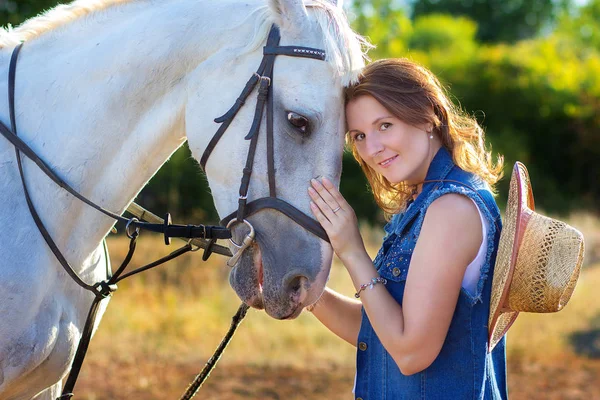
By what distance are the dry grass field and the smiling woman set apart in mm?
3477

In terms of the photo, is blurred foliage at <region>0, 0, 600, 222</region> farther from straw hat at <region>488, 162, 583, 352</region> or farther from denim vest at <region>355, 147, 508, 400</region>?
straw hat at <region>488, 162, 583, 352</region>

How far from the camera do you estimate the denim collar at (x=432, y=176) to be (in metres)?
2.12

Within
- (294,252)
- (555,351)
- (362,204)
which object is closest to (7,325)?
(294,252)

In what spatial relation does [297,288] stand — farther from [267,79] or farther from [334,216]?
[267,79]

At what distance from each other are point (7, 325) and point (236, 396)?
3.47 meters

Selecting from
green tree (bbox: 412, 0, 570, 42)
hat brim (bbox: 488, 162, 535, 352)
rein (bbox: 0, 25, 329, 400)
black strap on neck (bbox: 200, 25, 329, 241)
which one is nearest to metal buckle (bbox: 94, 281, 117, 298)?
rein (bbox: 0, 25, 329, 400)

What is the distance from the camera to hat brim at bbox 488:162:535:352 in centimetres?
191

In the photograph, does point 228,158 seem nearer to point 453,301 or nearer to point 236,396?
point 453,301

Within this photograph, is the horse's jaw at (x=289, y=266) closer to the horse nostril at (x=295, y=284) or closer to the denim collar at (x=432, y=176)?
the horse nostril at (x=295, y=284)

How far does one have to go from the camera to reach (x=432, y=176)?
2145mm

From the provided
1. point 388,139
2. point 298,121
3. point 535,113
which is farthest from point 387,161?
point 535,113

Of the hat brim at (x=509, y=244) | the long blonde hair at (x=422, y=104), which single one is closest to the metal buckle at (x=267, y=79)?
the long blonde hair at (x=422, y=104)

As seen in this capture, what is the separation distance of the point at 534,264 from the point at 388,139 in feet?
1.88

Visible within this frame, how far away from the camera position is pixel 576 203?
50.7 ft
